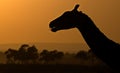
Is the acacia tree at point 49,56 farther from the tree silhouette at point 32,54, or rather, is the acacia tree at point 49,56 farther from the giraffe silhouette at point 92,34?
the giraffe silhouette at point 92,34

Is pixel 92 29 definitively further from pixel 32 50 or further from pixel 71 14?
pixel 32 50

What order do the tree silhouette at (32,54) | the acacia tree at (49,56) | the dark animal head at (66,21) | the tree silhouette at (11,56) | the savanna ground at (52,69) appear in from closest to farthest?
the dark animal head at (66,21) → the savanna ground at (52,69) → the tree silhouette at (11,56) → the tree silhouette at (32,54) → the acacia tree at (49,56)

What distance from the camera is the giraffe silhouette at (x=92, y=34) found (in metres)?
13.8

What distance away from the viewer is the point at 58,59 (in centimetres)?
5681

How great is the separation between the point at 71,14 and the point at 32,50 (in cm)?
4297

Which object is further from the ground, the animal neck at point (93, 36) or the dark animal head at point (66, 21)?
the dark animal head at point (66, 21)

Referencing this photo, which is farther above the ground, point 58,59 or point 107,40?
point 58,59

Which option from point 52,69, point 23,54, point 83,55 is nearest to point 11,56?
point 23,54

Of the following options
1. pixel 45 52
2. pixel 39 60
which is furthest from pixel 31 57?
pixel 45 52

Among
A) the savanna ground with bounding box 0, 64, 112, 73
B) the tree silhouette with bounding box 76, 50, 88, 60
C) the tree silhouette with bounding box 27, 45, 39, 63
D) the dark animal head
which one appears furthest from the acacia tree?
the dark animal head

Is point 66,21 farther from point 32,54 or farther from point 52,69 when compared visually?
point 32,54

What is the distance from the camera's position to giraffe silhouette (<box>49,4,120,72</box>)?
13828 mm

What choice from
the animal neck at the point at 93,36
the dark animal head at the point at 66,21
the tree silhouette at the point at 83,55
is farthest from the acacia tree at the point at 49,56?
the animal neck at the point at 93,36

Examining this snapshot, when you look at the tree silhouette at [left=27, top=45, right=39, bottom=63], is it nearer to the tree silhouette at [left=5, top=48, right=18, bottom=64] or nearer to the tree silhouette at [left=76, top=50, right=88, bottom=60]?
the tree silhouette at [left=5, top=48, right=18, bottom=64]
